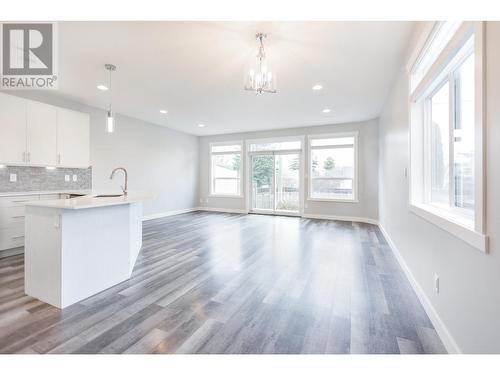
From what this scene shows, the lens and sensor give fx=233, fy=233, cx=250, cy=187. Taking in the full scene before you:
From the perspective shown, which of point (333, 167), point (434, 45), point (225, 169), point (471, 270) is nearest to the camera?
point (471, 270)

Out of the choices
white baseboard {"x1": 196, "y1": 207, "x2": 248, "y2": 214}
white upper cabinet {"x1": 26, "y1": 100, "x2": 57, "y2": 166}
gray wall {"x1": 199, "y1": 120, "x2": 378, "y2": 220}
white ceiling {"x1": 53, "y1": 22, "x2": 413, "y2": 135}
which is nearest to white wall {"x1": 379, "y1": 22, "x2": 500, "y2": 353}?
white ceiling {"x1": 53, "y1": 22, "x2": 413, "y2": 135}

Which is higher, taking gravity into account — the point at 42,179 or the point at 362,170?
the point at 362,170

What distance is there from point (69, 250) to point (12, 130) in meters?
2.79

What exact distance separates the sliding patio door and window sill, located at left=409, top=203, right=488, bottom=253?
483 centimetres

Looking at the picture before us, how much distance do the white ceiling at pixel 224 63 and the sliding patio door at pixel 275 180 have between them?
2033 mm

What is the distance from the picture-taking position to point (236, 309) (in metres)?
2.04

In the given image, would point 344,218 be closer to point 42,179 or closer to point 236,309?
point 236,309

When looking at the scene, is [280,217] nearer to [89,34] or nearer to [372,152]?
[372,152]

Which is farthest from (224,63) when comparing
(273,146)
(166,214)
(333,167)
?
(166,214)

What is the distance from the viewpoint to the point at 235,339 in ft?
5.39

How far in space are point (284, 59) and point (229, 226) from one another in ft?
12.2
